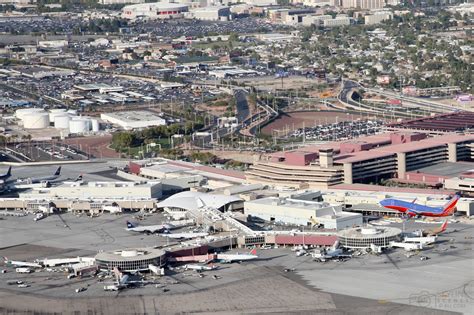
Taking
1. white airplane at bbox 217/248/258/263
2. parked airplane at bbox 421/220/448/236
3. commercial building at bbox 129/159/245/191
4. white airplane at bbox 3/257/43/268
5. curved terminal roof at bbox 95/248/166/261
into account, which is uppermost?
curved terminal roof at bbox 95/248/166/261

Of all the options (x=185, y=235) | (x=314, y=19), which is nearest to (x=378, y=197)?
(x=185, y=235)

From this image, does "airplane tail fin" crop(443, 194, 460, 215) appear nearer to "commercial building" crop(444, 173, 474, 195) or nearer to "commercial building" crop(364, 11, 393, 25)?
"commercial building" crop(444, 173, 474, 195)

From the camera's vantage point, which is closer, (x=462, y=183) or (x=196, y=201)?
(x=196, y=201)

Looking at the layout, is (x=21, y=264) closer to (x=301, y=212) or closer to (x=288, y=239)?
(x=288, y=239)

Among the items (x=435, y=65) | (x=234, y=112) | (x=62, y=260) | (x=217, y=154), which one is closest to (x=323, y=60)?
(x=435, y=65)

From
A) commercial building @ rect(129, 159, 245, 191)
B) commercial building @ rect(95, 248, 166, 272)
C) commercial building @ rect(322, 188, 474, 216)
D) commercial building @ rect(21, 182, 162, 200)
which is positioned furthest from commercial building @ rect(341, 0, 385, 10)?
commercial building @ rect(95, 248, 166, 272)

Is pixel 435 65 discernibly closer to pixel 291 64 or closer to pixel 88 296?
pixel 291 64

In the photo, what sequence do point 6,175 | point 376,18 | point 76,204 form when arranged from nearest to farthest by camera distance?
point 76,204 < point 6,175 < point 376,18
